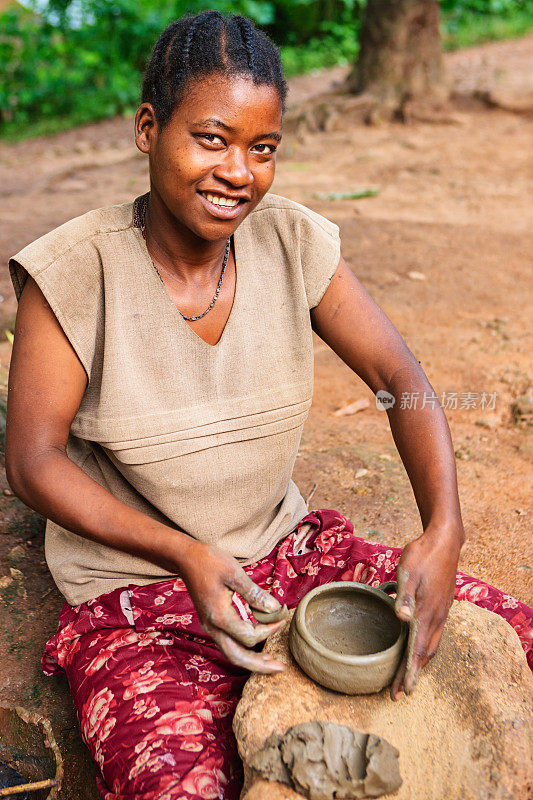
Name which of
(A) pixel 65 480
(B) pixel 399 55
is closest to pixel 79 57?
(B) pixel 399 55

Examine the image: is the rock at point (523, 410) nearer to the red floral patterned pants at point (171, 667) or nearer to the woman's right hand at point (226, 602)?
the red floral patterned pants at point (171, 667)

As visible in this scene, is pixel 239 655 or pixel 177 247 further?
pixel 177 247

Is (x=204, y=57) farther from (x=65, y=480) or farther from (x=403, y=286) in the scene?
(x=403, y=286)

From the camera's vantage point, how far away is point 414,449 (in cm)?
194

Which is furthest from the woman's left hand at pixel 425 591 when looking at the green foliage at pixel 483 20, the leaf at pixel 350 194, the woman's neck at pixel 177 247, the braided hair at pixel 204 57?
the green foliage at pixel 483 20

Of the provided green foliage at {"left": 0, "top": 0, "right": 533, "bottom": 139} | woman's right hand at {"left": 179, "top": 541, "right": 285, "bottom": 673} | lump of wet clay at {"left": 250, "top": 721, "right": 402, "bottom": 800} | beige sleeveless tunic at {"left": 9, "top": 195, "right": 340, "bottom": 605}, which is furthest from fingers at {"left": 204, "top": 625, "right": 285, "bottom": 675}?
green foliage at {"left": 0, "top": 0, "right": 533, "bottom": 139}

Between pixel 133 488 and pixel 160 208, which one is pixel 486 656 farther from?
pixel 160 208

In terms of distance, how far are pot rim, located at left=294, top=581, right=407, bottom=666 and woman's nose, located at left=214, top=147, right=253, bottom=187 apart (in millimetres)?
932

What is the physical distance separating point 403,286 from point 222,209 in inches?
138

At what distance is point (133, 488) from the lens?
1971 mm

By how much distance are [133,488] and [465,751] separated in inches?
38.6

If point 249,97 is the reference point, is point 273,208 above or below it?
below

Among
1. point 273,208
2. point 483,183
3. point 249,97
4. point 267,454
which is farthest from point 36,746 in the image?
point 483,183

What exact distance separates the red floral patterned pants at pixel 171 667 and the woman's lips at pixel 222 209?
2.93 feet
